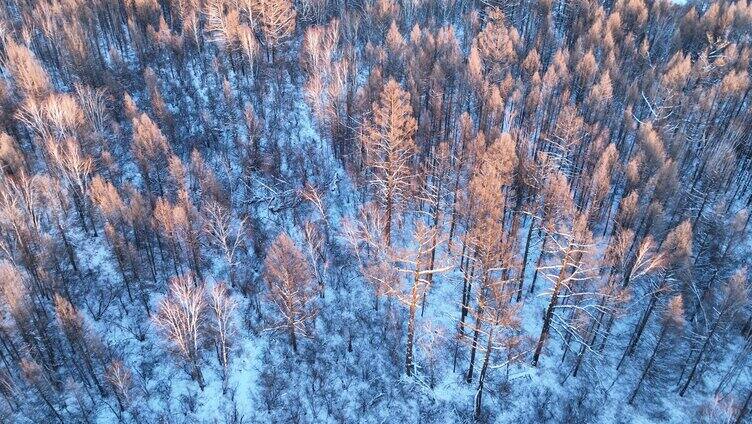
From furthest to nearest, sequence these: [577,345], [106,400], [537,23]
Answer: [537,23]
[577,345]
[106,400]

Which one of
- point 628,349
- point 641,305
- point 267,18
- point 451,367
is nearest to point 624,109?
point 641,305

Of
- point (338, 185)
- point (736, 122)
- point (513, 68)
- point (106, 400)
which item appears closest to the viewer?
point (106, 400)

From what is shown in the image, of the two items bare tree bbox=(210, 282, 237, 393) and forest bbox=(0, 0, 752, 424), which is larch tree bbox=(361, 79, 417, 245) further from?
bare tree bbox=(210, 282, 237, 393)

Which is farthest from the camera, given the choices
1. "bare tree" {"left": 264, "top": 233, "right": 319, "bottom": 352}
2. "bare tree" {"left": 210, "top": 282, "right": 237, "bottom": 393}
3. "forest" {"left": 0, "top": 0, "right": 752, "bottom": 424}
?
"forest" {"left": 0, "top": 0, "right": 752, "bottom": 424}

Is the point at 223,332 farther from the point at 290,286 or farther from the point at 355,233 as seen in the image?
the point at 355,233

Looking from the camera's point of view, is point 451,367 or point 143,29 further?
point 143,29

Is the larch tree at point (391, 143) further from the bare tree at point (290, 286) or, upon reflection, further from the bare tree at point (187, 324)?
the bare tree at point (187, 324)

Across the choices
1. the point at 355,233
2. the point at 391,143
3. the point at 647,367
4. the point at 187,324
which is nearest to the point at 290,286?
the point at 187,324

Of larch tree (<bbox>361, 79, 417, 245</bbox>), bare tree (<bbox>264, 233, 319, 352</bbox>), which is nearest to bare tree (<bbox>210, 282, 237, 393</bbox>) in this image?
bare tree (<bbox>264, 233, 319, 352</bbox>)

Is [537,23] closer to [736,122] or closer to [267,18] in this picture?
[736,122]
